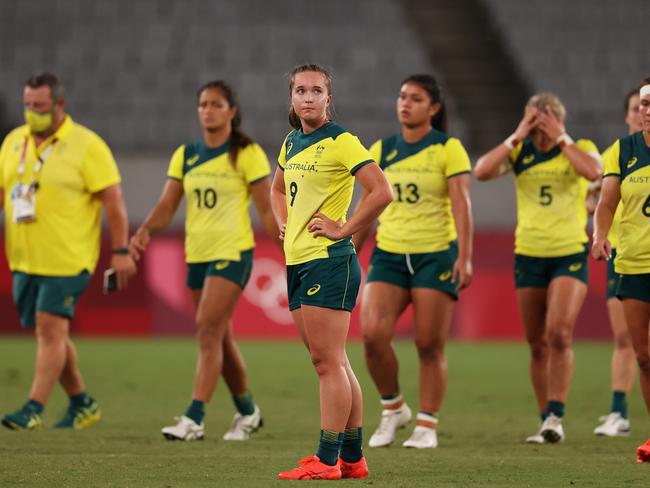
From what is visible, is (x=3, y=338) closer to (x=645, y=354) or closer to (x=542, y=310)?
(x=542, y=310)

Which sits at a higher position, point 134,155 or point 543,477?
point 134,155

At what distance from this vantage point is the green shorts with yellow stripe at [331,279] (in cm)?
605

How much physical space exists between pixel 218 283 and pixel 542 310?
2.14 metres

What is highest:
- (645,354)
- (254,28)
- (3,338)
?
(254,28)

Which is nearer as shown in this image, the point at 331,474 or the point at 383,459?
the point at 331,474

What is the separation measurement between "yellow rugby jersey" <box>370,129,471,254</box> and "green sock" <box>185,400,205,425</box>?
4.91 feet

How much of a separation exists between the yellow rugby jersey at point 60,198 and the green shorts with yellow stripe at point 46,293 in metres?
0.05

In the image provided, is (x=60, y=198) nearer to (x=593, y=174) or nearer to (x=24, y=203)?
(x=24, y=203)

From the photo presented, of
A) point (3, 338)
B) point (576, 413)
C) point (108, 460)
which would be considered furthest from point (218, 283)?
point (3, 338)

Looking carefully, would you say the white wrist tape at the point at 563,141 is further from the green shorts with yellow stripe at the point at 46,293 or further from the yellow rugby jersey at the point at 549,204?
the green shorts with yellow stripe at the point at 46,293

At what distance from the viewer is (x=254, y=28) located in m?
21.9

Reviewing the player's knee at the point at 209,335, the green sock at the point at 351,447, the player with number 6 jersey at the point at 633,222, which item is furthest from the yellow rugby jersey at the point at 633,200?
the player's knee at the point at 209,335

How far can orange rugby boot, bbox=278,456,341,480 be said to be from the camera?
5.98 meters

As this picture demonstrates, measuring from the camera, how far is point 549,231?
845 centimetres
